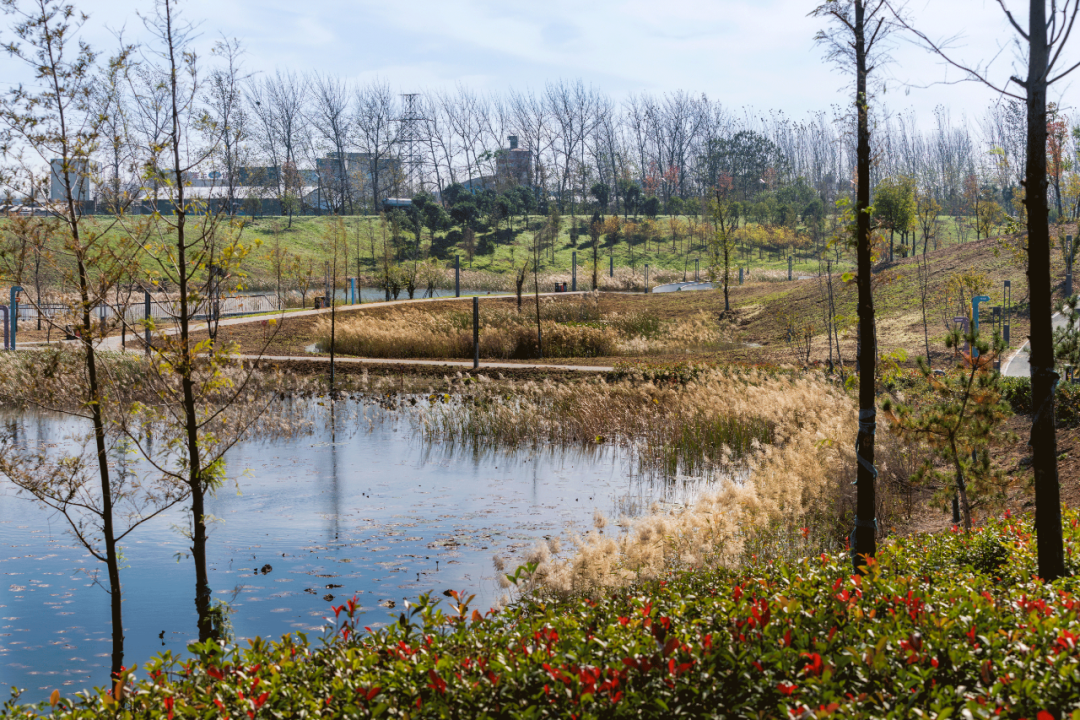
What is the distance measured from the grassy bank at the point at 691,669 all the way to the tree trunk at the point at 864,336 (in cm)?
195

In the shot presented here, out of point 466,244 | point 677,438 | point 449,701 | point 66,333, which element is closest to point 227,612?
point 66,333

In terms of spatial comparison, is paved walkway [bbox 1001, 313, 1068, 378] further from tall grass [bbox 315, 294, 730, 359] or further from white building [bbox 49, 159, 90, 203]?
white building [bbox 49, 159, 90, 203]

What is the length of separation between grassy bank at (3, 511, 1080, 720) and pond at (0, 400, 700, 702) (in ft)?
8.61

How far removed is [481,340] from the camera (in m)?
24.6

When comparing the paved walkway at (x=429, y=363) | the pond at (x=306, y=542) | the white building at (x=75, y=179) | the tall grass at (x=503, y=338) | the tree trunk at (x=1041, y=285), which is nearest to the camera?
the tree trunk at (x=1041, y=285)

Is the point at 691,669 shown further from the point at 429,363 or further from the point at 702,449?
the point at 429,363

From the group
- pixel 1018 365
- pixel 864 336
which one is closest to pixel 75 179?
pixel 864 336

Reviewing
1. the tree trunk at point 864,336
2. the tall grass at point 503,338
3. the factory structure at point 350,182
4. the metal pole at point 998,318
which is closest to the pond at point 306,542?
the tree trunk at point 864,336

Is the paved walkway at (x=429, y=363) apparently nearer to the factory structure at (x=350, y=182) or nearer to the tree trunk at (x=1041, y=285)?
the tree trunk at (x=1041, y=285)

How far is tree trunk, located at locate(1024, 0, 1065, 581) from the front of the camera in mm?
5188

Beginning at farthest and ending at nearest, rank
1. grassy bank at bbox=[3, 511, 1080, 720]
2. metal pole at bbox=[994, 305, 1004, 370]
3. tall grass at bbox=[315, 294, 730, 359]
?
tall grass at bbox=[315, 294, 730, 359], metal pole at bbox=[994, 305, 1004, 370], grassy bank at bbox=[3, 511, 1080, 720]

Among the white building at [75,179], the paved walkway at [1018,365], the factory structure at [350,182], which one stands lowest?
the paved walkway at [1018,365]

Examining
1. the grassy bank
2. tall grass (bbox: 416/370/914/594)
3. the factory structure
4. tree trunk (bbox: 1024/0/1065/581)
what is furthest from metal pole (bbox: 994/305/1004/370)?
the factory structure

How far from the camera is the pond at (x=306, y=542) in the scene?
23.0 ft
